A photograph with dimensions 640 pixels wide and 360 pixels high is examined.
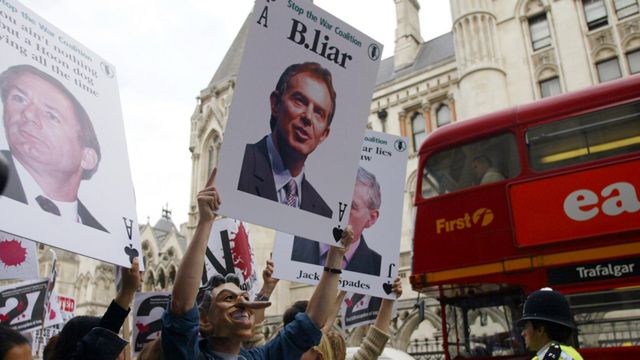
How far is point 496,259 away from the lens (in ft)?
22.5

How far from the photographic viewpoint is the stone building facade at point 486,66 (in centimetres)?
1848

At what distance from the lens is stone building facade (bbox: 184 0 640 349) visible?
18.5 metres

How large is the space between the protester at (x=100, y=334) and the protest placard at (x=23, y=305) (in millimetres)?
4266

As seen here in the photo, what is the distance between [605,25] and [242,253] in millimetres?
19100

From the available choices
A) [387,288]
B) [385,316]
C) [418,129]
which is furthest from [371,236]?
[418,129]

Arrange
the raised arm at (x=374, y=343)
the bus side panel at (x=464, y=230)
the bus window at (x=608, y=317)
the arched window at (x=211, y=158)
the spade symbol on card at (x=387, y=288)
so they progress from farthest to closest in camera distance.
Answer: the arched window at (x=211, y=158) < the bus side panel at (x=464, y=230) < the bus window at (x=608, y=317) < the spade symbol on card at (x=387, y=288) < the raised arm at (x=374, y=343)

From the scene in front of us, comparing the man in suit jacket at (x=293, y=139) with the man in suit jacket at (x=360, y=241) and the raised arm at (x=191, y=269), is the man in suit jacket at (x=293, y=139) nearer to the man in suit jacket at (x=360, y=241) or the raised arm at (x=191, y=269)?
the raised arm at (x=191, y=269)

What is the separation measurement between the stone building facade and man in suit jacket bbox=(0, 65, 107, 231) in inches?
659

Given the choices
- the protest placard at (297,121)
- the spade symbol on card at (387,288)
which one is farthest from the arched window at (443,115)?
the protest placard at (297,121)

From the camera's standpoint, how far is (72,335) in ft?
8.32

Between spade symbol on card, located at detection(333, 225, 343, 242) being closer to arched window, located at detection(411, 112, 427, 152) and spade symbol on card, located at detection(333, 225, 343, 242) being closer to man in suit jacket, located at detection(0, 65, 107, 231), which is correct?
man in suit jacket, located at detection(0, 65, 107, 231)

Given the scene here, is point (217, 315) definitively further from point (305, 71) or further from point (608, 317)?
point (608, 317)

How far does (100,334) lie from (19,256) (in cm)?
378

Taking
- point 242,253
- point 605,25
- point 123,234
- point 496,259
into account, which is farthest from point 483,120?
point 605,25
